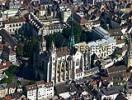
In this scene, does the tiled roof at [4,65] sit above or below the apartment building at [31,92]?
above

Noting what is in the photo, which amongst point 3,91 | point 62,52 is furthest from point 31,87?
point 62,52

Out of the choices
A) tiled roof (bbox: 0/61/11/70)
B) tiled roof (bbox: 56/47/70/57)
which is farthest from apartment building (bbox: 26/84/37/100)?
tiled roof (bbox: 0/61/11/70)

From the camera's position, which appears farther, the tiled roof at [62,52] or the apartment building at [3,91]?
the tiled roof at [62,52]

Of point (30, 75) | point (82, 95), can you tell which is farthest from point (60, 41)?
point (82, 95)

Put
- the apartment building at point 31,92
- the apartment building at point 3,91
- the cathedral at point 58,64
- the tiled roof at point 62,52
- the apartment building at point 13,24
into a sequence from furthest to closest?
the apartment building at point 13,24 → the tiled roof at point 62,52 → the cathedral at point 58,64 → the apartment building at point 3,91 → the apartment building at point 31,92

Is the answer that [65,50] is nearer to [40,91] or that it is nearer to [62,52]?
[62,52]

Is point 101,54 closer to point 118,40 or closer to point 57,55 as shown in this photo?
point 118,40

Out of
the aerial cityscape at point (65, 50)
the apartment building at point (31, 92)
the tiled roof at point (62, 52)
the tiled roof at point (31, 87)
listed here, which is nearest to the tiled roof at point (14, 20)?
the aerial cityscape at point (65, 50)

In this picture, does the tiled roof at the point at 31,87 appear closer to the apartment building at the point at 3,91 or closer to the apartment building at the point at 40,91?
the apartment building at the point at 40,91

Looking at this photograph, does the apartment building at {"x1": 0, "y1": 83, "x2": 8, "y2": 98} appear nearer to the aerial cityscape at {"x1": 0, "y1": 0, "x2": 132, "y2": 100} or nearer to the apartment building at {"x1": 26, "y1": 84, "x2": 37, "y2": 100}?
the aerial cityscape at {"x1": 0, "y1": 0, "x2": 132, "y2": 100}
